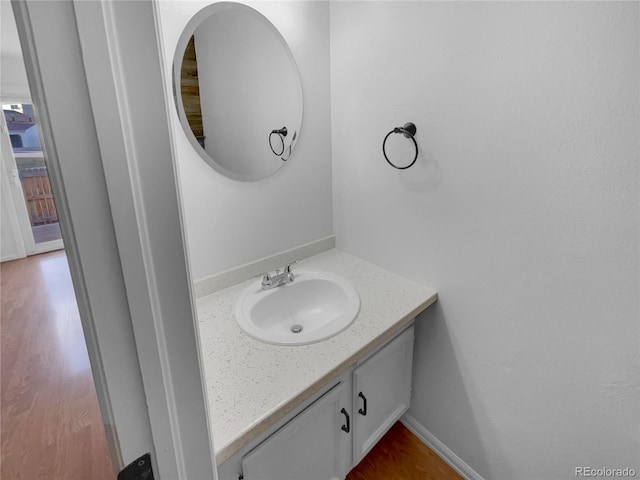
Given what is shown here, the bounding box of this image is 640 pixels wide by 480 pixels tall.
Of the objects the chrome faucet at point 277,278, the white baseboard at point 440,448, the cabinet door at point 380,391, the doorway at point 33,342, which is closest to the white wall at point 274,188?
A: the chrome faucet at point 277,278

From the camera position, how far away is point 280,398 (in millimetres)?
823

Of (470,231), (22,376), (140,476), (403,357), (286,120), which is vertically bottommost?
(22,376)

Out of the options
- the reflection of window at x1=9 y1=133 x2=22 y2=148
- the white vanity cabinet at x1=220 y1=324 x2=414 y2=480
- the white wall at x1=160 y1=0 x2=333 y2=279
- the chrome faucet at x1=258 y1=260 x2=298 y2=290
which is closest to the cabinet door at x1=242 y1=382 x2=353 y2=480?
the white vanity cabinet at x1=220 y1=324 x2=414 y2=480

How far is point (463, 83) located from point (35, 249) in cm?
486

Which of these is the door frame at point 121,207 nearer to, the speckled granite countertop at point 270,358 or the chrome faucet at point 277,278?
the speckled granite countertop at point 270,358

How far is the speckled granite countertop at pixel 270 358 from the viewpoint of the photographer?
0.78 m

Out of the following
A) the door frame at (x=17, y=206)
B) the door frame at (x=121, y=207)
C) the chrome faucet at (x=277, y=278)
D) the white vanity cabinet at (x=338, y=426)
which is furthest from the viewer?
the door frame at (x=17, y=206)

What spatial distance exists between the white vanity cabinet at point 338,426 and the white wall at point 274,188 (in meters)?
0.66

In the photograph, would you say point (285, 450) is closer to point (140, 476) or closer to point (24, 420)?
point (140, 476)

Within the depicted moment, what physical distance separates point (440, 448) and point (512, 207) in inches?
44.8

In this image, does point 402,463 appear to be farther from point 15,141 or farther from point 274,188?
point 15,141

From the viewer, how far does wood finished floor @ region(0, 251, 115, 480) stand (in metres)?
1.17

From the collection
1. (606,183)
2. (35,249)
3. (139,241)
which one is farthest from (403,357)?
(35,249)

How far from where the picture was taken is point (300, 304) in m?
1.42
